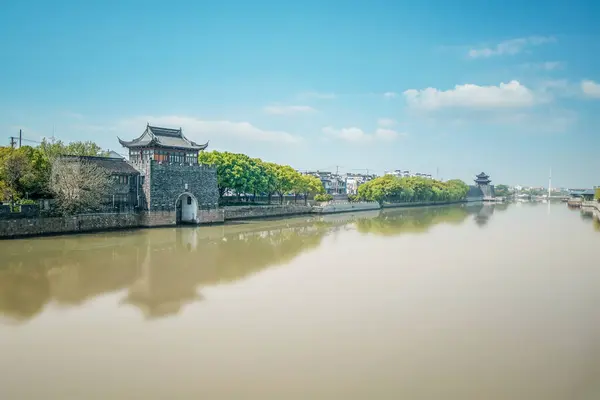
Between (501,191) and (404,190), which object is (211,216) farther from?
(501,191)

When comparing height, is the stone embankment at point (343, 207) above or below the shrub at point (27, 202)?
below

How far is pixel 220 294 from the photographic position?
392 inches

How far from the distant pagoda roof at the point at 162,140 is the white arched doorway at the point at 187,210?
107 inches

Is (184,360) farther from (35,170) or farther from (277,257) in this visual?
(35,170)

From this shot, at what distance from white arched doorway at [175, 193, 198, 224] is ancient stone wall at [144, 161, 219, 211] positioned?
302 mm

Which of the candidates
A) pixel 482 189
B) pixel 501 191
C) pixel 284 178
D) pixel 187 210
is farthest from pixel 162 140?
pixel 501 191

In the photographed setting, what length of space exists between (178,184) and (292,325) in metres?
15.8

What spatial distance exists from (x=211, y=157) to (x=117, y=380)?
21505 mm

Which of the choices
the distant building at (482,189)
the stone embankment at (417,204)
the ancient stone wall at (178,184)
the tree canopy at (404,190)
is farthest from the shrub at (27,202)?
the distant building at (482,189)

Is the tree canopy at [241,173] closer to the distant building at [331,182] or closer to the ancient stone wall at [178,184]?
the ancient stone wall at [178,184]

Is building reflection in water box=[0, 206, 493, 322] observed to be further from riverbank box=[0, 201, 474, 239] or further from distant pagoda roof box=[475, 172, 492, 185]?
distant pagoda roof box=[475, 172, 492, 185]

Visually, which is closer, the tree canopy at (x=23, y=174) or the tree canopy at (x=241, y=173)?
the tree canopy at (x=23, y=174)

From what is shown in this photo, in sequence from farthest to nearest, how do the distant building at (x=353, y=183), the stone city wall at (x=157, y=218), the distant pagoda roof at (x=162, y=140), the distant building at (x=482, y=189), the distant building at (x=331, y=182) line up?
the distant building at (x=482, y=189), the distant building at (x=353, y=183), the distant building at (x=331, y=182), the distant pagoda roof at (x=162, y=140), the stone city wall at (x=157, y=218)

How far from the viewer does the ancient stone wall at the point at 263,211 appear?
26375mm
